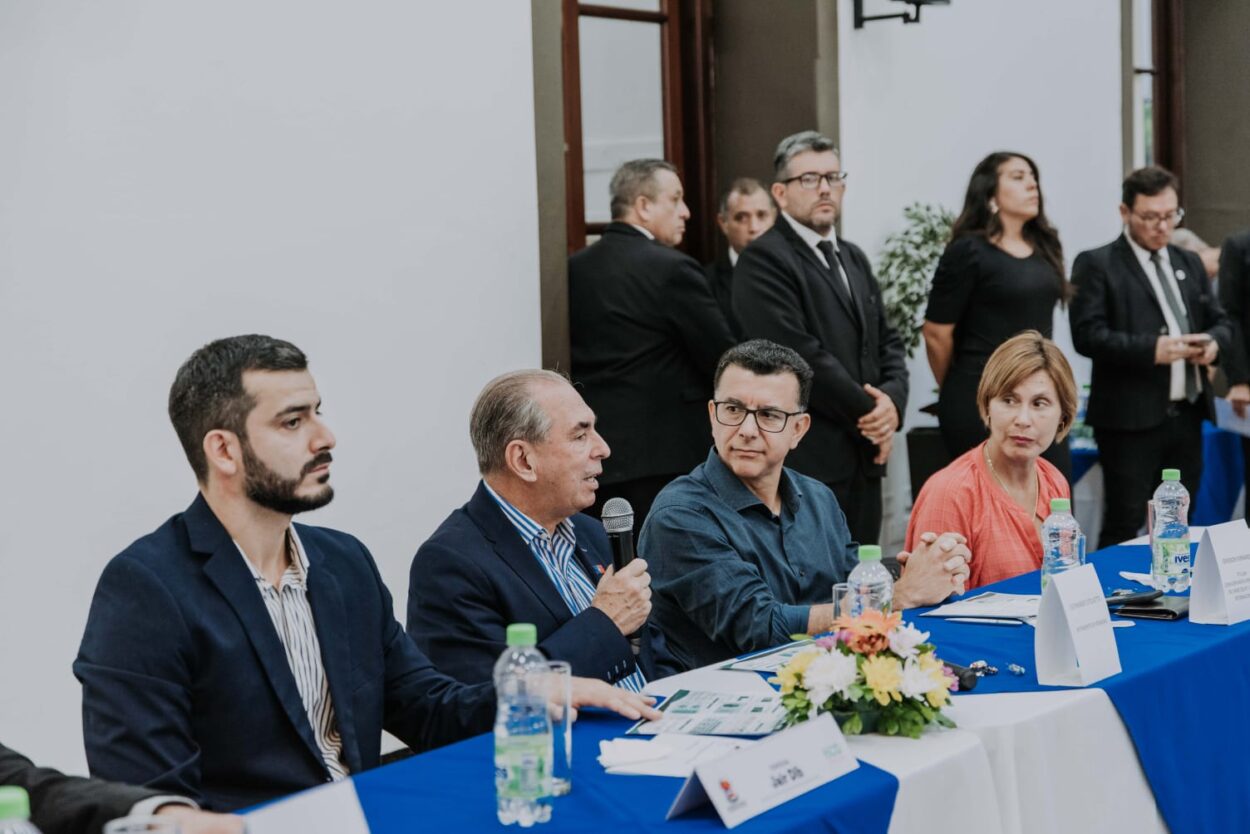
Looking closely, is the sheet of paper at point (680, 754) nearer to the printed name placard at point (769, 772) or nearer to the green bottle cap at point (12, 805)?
the printed name placard at point (769, 772)

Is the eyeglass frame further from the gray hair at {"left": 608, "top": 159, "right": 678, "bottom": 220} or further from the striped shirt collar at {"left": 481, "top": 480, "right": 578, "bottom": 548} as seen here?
the striped shirt collar at {"left": 481, "top": 480, "right": 578, "bottom": 548}

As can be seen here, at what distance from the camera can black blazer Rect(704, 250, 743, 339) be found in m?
5.79

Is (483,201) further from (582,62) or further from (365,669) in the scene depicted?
(365,669)

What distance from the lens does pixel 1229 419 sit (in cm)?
654

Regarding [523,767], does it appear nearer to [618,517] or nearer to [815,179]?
[618,517]

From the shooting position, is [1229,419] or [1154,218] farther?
[1229,419]

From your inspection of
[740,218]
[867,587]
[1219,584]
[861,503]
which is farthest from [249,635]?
[740,218]

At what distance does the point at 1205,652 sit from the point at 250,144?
268 centimetres

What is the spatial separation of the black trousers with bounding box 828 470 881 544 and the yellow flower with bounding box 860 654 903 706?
9.27 ft

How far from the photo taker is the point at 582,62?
5.75 metres

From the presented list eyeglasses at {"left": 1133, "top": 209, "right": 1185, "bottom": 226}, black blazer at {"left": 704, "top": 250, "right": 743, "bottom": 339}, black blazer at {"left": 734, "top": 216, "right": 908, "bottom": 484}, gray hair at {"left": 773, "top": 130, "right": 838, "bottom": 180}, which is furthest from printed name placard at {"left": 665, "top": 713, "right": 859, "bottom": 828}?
eyeglasses at {"left": 1133, "top": 209, "right": 1185, "bottom": 226}

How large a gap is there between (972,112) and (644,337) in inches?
122

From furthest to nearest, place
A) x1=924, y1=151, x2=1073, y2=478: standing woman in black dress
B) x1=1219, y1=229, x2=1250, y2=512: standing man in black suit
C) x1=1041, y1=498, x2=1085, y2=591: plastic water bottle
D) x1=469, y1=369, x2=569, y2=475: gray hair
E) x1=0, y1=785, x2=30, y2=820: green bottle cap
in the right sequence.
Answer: x1=1219, y1=229, x2=1250, y2=512: standing man in black suit, x1=924, y1=151, x2=1073, y2=478: standing woman in black dress, x1=1041, y1=498, x2=1085, y2=591: plastic water bottle, x1=469, y1=369, x2=569, y2=475: gray hair, x1=0, y1=785, x2=30, y2=820: green bottle cap

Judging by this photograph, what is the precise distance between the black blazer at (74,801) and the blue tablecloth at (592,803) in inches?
11.6
